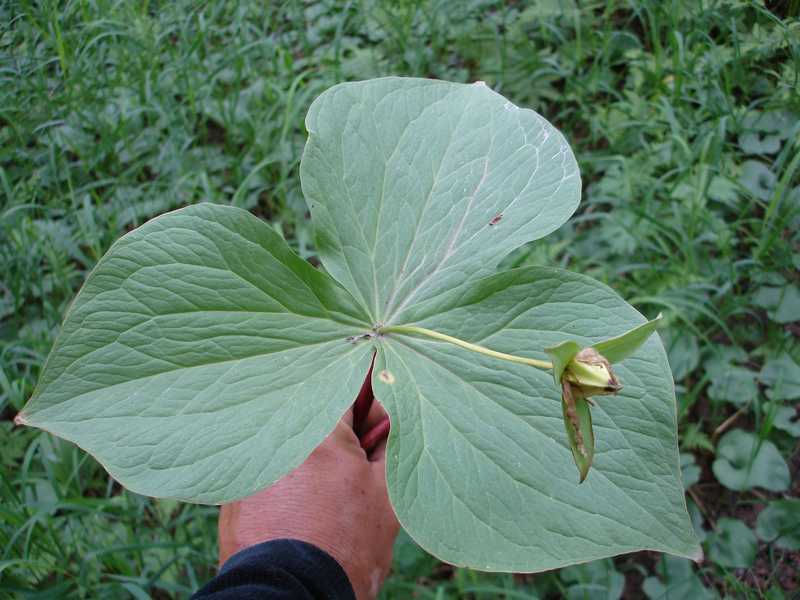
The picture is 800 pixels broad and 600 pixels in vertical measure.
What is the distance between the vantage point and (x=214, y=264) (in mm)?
1121

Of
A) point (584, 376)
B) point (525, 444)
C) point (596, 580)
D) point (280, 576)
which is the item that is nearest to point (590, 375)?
point (584, 376)

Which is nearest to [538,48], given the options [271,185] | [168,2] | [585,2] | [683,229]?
[585,2]

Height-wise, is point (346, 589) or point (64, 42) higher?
point (64, 42)

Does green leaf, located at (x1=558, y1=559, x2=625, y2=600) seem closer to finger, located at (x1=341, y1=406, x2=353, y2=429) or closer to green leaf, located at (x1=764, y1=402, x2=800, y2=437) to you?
green leaf, located at (x1=764, y1=402, x2=800, y2=437)

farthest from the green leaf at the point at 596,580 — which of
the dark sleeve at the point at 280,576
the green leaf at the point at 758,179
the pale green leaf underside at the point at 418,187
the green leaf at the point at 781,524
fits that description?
the green leaf at the point at 758,179

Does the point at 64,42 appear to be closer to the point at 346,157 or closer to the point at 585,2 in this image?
the point at 346,157

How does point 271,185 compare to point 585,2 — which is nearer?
point 271,185

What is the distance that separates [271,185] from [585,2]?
61.8 inches

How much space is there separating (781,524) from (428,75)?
6.91ft

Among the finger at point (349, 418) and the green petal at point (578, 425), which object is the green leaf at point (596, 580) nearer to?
the finger at point (349, 418)

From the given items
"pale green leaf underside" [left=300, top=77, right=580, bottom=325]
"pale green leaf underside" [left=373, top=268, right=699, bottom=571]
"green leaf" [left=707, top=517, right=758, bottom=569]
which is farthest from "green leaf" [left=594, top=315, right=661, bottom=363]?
"green leaf" [left=707, top=517, right=758, bottom=569]

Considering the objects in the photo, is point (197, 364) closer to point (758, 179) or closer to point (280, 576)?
point (280, 576)

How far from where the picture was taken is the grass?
1869mm

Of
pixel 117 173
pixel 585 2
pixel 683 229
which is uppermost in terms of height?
pixel 585 2
